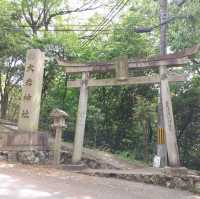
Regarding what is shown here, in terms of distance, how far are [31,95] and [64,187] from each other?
16.2ft

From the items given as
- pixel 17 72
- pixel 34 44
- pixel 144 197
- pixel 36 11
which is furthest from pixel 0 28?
pixel 144 197

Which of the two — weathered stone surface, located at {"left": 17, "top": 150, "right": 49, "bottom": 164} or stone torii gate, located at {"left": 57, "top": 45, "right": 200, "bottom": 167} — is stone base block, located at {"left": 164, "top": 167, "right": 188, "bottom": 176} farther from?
weathered stone surface, located at {"left": 17, "top": 150, "right": 49, "bottom": 164}

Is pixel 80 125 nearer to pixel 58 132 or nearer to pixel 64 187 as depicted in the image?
pixel 58 132

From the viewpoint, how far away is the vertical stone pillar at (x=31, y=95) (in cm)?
1142

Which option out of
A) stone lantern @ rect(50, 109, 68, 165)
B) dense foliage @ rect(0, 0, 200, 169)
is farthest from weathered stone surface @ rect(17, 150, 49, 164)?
dense foliage @ rect(0, 0, 200, 169)

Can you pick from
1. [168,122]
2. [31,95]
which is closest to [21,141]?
[31,95]

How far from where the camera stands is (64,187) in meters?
7.50

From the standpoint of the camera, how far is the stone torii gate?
1011 centimetres

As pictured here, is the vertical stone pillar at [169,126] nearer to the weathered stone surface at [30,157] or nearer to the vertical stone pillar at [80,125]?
the vertical stone pillar at [80,125]

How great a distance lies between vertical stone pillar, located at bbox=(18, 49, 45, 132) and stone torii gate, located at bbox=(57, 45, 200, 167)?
3.02ft

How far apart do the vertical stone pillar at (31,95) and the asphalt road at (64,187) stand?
6.09ft

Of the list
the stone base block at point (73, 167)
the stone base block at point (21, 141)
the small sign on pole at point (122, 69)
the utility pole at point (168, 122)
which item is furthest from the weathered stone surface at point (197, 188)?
the stone base block at point (21, 141)

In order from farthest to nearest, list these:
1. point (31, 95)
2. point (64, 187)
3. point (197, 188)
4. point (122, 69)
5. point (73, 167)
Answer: point (31, 95), point (122, 69), point (73, 167), point (197, 188), point (64, 187)

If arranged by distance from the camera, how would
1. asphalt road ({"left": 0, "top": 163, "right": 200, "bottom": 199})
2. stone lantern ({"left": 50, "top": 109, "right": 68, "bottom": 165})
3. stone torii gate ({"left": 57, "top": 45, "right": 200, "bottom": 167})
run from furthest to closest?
stone lantern ({"left": 50, "top": 109, "right": 68, "bottom": 165}) → stone torii gate ({"left": 57, "top": 45, "right": 200, "bottom": 167}) → asphalt road ({"left": 0, "top": 163, "right": 200, "bottom": 199})
